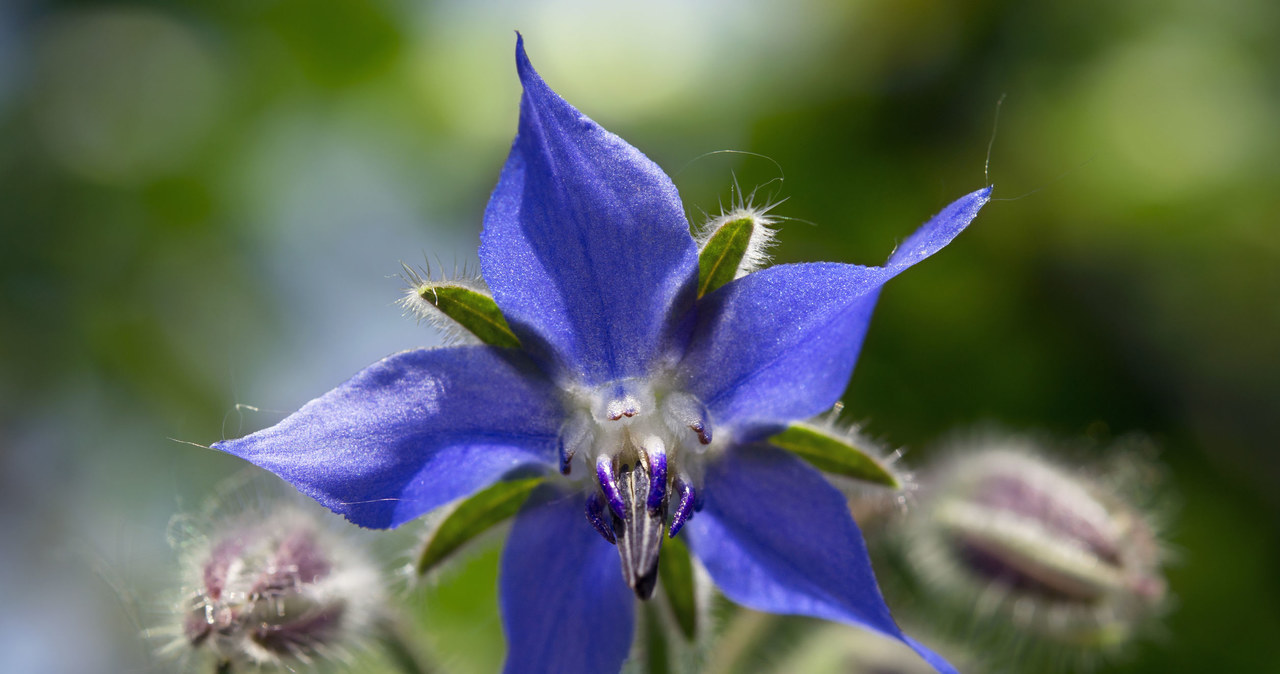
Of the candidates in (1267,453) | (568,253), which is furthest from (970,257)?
(568,253)

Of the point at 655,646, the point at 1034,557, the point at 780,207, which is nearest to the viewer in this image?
the point at 655,646

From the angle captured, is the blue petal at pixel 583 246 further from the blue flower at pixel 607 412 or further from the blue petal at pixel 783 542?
the blue petal at pixel 783 542

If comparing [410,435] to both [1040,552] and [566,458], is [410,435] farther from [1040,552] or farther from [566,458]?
[1040,552]

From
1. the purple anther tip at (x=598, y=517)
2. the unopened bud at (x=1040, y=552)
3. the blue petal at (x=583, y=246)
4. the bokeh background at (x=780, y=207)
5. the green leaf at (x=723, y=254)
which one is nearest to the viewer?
the blue petal at (x=583, y=246)

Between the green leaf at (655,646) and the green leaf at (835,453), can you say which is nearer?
the green leaf at (835,453)

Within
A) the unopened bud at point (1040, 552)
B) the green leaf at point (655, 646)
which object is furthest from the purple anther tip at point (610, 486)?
the unopened bud at point (1040, 552)

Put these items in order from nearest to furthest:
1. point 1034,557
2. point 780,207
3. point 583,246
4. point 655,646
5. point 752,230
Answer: point 583,246
point 752,230
point 655,646
point 1034,557
point 780,207

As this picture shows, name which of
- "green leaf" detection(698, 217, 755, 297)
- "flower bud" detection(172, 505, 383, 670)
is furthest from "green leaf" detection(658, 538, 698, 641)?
"flower bud" detection(172, 505, 383, 670)

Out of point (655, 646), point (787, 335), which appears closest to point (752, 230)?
point (787, 335)

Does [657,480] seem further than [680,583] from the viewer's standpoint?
No
